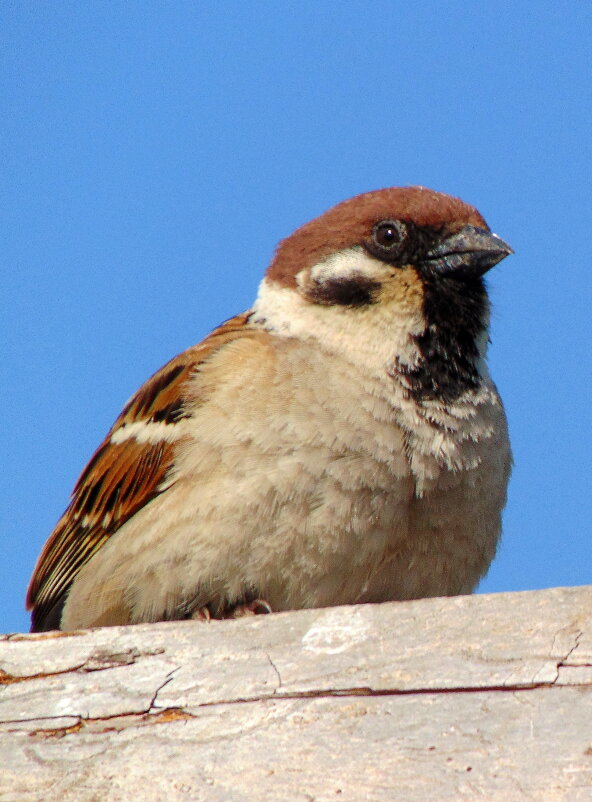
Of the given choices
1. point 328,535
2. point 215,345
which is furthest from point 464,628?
point 215,345

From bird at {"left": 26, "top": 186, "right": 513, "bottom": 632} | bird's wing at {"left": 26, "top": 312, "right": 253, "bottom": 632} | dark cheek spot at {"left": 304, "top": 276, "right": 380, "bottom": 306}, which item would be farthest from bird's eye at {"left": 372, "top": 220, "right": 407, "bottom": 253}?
bird's wing at {"left": 26, "top": 312, "right": 253, "bottom": 632}

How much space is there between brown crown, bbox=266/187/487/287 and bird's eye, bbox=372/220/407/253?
2 centimetres

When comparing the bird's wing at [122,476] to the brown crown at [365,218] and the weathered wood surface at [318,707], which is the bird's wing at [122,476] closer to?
the brown crown at [365,218]

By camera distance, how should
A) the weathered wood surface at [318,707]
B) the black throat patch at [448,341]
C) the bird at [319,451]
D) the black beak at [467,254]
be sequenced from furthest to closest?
the black beak at [467,254], the black throat patch at [448,341], the bird at [319,451], the weathered wood surface at [318,707]

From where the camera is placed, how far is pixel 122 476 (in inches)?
142

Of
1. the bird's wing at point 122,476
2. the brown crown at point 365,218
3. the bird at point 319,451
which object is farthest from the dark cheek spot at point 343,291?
the bird's wing at point 122,476

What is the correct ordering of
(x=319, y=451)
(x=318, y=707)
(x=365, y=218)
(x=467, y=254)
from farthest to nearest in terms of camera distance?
(x=365, y=218), (x=467, y=254), (x=319, y=451), (x=318, y=707)

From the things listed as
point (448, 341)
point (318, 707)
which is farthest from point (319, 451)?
point (318, 707)

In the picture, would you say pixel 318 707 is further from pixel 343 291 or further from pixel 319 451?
pixel 343 291

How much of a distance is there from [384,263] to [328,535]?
3.21 feet

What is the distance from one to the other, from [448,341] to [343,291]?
37 cm

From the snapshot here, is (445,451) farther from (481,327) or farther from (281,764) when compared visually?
(281,764)

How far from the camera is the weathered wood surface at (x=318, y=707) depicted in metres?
1.78

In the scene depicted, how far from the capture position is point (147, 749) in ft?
6.40
